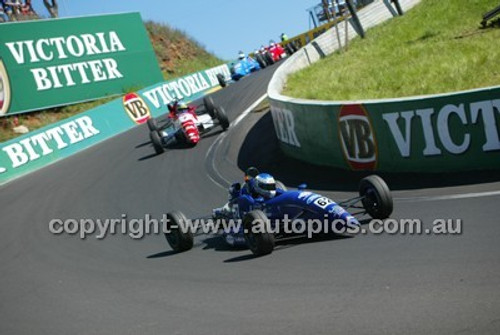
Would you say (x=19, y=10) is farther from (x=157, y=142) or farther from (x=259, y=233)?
(x=259, y=233)

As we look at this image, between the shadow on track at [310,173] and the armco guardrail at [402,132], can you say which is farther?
the shadow on track at [310,173]

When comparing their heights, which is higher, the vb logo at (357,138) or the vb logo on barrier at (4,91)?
the vb logo on barrier at (4,91)

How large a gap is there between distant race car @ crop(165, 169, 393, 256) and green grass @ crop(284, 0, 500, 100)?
563cm

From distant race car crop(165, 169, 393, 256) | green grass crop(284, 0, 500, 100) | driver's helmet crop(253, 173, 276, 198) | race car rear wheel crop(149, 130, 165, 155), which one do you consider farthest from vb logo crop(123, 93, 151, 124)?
driver's helmet crop(253, 173, 276, 198)

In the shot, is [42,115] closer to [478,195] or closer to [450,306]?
[478,195]

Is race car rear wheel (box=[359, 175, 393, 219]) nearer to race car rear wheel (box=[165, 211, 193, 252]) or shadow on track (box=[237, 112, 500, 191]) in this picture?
shadow on track (box=[237, 112, 500, 191])

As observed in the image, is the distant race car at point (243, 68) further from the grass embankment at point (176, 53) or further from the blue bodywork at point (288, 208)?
the blue bodywork at point (288, 208)

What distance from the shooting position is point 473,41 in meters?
20.0

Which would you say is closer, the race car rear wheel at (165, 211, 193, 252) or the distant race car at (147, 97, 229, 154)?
the race car rear wheel at (165, 211, 193, 252)

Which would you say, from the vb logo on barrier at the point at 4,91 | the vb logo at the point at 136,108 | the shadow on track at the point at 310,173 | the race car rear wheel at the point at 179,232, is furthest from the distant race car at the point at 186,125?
the race car rear wheel at the point at 179,232

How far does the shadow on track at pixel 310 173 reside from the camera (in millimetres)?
11594

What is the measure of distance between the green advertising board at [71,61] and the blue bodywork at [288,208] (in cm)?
2159

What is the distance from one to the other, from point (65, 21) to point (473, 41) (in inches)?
824

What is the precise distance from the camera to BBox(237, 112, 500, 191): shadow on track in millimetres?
11594
